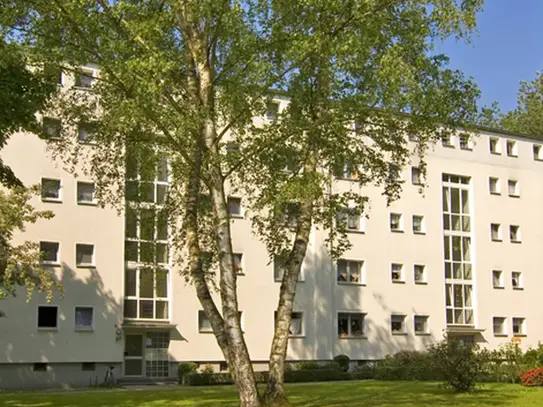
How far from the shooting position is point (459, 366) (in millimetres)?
24359

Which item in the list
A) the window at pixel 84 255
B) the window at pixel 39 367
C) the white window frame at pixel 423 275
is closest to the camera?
the window at pixel 39 367

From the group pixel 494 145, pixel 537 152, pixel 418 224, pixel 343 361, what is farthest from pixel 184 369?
pixel 537 152

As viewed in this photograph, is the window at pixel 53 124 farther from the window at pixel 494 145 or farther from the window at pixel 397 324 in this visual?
the window at pixel 494 145

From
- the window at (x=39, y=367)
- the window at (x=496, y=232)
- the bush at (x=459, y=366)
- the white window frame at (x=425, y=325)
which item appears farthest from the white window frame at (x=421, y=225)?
the bush at (x=459, y=366)

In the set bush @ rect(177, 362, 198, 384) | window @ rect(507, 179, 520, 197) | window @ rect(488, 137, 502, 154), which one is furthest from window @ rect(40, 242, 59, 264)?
window @ rect(507, 179, 520, 197)

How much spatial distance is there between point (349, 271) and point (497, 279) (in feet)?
35.8

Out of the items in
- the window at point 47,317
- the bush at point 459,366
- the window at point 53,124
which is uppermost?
the window at point 53,124

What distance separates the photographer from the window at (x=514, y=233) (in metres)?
51.5

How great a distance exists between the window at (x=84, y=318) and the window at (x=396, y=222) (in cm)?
1835

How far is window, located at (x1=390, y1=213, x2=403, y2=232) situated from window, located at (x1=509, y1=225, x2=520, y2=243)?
864 cm

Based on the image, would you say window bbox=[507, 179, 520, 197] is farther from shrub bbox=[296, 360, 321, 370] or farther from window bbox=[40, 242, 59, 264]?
window bbox=[40, 242, 59, 264]

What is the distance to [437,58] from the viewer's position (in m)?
17.7

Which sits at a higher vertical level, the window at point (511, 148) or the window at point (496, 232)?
the window at point (511, 148)

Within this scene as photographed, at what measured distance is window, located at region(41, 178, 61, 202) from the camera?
1460 inches
